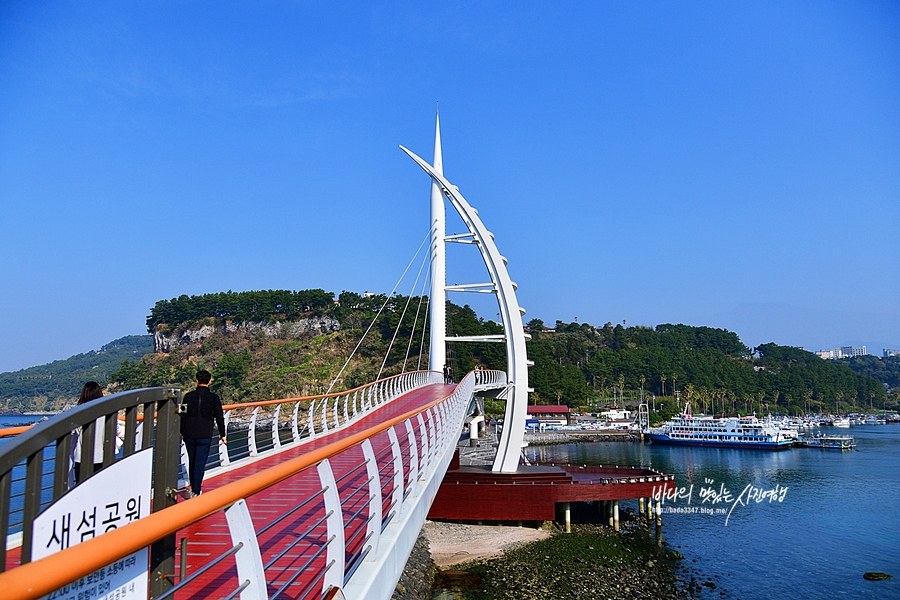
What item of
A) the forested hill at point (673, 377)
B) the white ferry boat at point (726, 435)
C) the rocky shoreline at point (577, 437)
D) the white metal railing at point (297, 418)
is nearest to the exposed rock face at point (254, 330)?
the forested hill at point (673, 377)

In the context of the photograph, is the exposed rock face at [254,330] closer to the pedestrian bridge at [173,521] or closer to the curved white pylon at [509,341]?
the curved white pylon at [509,341]

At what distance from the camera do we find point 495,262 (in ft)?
86.7

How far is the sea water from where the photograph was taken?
2155 centimetres

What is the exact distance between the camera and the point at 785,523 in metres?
30.0

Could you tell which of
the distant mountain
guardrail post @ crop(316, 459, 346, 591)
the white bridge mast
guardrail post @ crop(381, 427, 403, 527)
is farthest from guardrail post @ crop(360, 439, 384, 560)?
the distant mountain

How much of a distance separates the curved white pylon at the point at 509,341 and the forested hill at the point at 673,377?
68.6 metres

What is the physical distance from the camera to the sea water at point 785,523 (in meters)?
21.5

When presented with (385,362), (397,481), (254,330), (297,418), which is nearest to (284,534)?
(397,481)

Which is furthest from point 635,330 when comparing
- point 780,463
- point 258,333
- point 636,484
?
point 636,484

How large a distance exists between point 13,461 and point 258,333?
119009mm

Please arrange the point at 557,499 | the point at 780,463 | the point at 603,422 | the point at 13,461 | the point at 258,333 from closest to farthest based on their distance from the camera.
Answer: the point at 13,461, the point at 557,499, the point at 780,463, the point at 603,422, the point at 258,333

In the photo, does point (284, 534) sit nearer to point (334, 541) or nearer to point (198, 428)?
point (198, 428)

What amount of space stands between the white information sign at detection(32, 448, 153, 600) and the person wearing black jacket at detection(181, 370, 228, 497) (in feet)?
11.9

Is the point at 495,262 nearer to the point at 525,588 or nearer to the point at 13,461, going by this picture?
the point at 525,588
